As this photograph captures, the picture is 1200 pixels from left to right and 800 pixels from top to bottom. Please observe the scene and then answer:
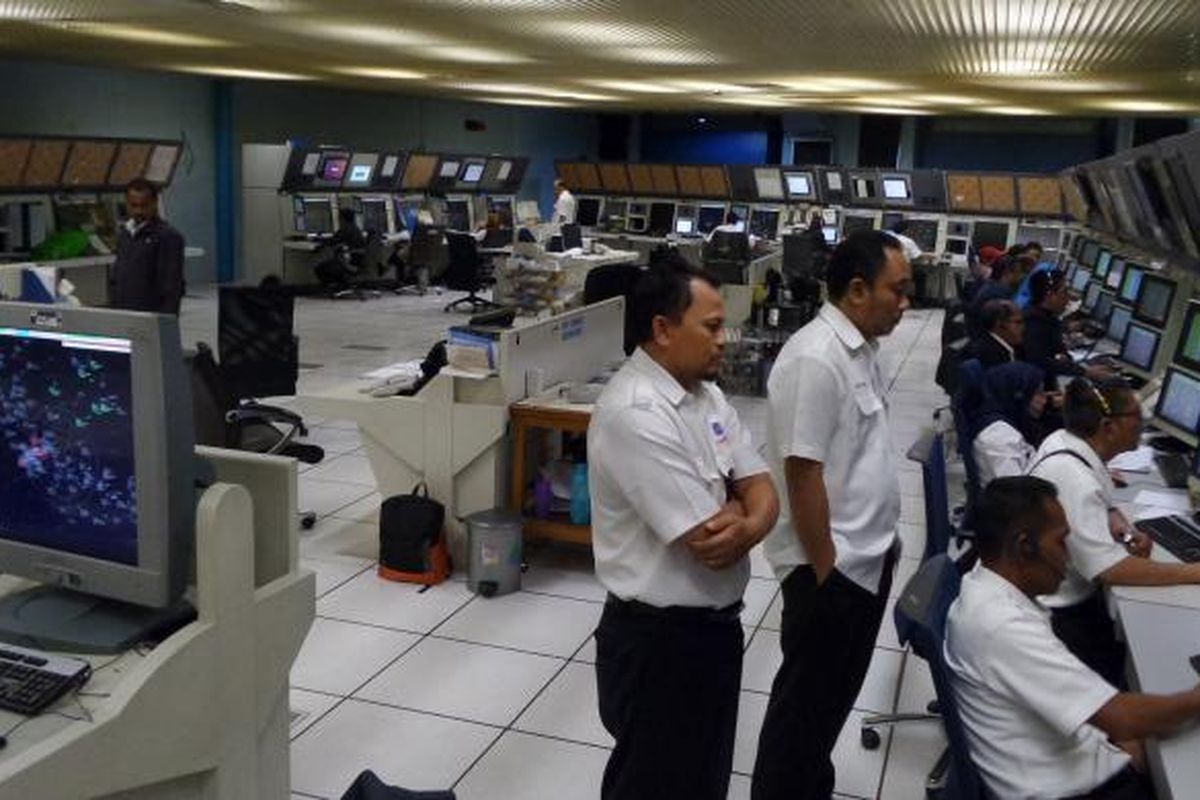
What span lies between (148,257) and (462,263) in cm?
667

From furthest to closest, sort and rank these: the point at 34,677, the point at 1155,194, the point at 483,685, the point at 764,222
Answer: the point at 764,222 → the point at 1155,194 → the point at 483,685 → the point at 34,677

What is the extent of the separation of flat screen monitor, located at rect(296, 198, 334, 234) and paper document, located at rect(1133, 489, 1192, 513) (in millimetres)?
11622

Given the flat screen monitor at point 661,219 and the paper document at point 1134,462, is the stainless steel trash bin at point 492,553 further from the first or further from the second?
the flat screen monitor at point 661,219

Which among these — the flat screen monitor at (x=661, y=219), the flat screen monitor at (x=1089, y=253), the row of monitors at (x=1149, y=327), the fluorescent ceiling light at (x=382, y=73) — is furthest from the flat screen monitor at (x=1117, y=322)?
the flat screen monitor at (x=661, y=219)

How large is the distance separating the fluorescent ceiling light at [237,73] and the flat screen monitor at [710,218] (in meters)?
5.45

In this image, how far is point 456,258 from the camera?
1273 cm

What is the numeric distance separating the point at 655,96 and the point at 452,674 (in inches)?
505

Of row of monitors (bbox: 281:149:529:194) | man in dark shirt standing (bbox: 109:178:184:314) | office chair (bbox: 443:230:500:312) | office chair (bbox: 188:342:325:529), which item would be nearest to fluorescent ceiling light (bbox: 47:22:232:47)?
man in dark shirt standing (bbox: 109:178:184:314)

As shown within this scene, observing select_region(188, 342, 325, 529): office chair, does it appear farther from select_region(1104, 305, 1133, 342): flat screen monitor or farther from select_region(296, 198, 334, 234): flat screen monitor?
select_region(296, 198, 334, 234): flat screen monitor

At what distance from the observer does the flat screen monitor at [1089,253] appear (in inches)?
395

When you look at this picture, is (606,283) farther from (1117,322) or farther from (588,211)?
(588,211)

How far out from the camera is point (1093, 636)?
3.14 meters

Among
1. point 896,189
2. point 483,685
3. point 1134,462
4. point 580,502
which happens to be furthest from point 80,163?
point 896,189

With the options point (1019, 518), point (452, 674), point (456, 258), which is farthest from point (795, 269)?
point (1019, 518)
